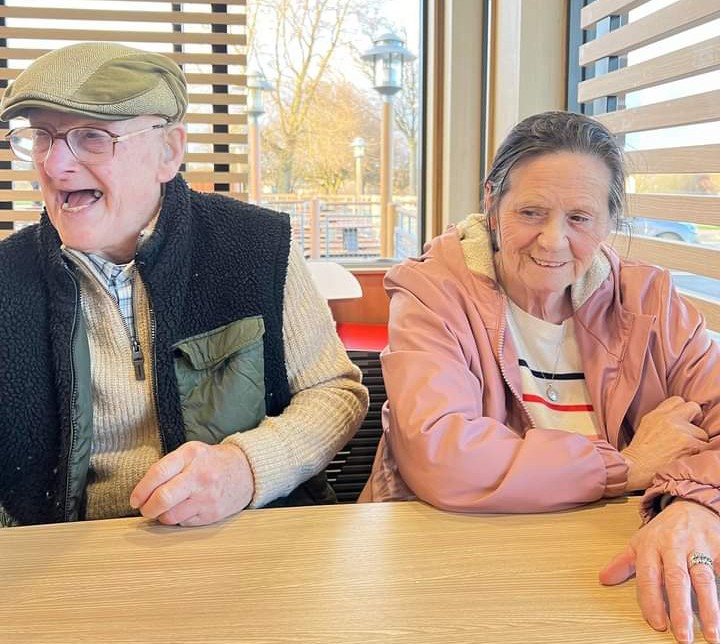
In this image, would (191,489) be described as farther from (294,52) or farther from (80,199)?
(294,52)

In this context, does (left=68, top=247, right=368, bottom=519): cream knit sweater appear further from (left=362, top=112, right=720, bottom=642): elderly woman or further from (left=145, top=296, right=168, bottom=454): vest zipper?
(left=362, top=112, right=720, bottom=642): elderly woman

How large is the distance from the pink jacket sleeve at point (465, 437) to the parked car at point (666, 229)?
22.2 inches

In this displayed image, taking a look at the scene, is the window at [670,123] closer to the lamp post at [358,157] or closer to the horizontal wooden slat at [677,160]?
the horizontal wooden slat at [677,160]

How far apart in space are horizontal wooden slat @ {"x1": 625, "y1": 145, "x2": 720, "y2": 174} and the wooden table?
785 mm

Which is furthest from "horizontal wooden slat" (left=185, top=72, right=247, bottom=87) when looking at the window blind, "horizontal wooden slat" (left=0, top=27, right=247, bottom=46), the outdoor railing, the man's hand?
the man's hand

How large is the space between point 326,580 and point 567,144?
0.80 meters

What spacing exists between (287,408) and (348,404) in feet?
0.36

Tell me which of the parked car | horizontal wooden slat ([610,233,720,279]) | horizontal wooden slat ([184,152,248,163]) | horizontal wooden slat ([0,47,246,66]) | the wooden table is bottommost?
the wooden table

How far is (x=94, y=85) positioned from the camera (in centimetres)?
103

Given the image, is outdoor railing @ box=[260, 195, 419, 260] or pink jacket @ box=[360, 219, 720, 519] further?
outdoor railing @ box=[260, 195, 419, 260]

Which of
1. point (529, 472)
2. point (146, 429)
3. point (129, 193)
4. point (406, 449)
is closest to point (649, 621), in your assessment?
point (529, 472)

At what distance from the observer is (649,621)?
734mm

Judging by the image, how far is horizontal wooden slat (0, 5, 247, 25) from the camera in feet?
9.81

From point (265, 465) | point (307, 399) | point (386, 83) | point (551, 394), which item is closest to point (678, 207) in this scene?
point (551, 394)
